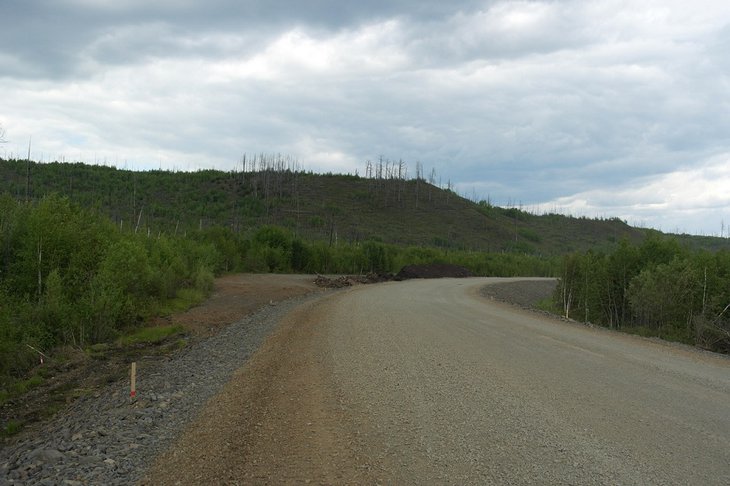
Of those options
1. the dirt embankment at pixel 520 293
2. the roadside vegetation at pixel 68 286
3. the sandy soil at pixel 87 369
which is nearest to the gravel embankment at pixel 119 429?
the sandy soil at pixel 87 369

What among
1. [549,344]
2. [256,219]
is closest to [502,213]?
[256,219]

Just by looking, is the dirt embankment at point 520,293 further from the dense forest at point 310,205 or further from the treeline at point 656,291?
the dense forest at point 310,205

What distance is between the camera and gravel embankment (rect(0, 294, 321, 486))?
576 cm

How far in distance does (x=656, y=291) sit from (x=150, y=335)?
18.1m

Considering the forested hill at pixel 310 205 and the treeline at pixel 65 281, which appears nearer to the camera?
the treeline at pixel 65 281

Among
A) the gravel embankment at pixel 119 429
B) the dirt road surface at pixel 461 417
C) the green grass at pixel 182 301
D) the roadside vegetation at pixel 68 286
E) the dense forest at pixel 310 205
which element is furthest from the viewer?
the dense forest at pixel 310 205

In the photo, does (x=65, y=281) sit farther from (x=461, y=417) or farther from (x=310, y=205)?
(x=310, y=205)

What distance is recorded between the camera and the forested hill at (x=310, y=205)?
3110 inches

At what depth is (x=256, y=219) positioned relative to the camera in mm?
86812

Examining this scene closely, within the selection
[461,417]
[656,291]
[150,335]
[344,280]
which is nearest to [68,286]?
[150,335]

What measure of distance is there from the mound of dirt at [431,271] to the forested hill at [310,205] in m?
18.0

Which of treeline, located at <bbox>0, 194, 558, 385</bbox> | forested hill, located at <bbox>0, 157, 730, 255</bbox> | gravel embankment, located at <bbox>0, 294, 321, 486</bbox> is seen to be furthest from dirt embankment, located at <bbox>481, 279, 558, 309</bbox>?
forested hill, located at <bbox>0, 157, 730, 255</bbox>

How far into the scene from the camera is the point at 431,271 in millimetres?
57438

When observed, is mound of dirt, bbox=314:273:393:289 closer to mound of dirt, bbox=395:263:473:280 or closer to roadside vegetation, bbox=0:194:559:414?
mound of dirt, bbox=395:263:473:280
